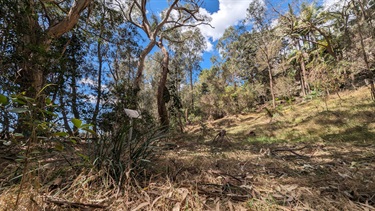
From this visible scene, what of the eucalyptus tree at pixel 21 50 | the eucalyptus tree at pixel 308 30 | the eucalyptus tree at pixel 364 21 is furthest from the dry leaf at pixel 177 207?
the eucalyptus tree at pixel 364 21

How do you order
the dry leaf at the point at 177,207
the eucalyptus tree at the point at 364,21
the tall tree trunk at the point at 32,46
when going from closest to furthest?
the dry leaf at the point at 177,207, the tall tree trunk at the point at 32,46, the eucalyptus tree at the point at 364,21

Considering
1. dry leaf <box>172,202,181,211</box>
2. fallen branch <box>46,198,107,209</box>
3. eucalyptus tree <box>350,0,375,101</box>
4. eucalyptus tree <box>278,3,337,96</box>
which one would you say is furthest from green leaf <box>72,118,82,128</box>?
eucalyptus tree <box>350,0,375,101</box>

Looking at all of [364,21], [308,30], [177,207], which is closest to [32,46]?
[177,207]

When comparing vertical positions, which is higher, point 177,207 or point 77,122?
point 77,122

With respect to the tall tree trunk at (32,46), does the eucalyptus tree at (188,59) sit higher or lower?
higher

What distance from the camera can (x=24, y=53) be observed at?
2.88m

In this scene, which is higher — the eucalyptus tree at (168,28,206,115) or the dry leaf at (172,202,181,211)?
the eucalyptus tree at (168,28,206,115)

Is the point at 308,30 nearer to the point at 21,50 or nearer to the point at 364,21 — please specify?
the point at 364,21

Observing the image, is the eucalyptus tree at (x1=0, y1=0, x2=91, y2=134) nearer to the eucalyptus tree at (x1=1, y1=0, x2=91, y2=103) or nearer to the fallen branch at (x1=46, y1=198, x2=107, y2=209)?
the eucalyptus tree at (x1=1, y1=0, x2=91, y2=103)

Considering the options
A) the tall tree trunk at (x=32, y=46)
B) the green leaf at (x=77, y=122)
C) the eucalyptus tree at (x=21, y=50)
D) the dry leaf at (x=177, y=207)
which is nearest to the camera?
the green leaf at (x=77, y=122)

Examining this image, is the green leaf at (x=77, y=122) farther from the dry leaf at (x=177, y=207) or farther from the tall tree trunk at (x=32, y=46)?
the tall tree trunk at (x=32, y=46)

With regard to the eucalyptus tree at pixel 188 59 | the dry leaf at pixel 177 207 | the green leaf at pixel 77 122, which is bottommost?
the dry leaf at pixel 177 207

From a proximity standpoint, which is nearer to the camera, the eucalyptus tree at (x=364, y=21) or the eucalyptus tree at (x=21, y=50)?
the eucalyptus tree at (x=21, y=50)

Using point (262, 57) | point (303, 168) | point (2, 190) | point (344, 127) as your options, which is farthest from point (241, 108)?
point (2, 190)
